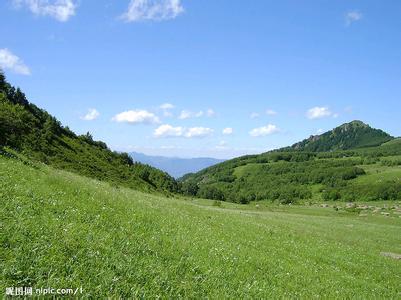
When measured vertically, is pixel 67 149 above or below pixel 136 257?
above

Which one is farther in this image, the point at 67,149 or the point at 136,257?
the point at 67,149

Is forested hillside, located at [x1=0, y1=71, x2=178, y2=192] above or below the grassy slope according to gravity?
above

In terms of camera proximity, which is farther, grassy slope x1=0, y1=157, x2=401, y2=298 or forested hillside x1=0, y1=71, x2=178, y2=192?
forested hillside x1=0, y1=71, x2=178, y2=192

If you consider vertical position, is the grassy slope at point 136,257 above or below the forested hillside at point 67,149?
below

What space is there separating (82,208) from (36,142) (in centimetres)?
8199

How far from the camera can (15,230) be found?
9031 mm

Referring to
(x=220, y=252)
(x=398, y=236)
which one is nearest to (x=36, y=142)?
(x=398, y=236)

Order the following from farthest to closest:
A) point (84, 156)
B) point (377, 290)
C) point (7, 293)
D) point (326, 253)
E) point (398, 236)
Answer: point (84, 156), point (398, 236), point (326, 253), point (377, 290), point (7, 293)

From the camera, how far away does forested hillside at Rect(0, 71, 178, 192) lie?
86938mm

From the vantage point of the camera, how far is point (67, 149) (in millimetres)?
107688

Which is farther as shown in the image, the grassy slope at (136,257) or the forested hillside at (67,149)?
the forested hillside at (67,149)

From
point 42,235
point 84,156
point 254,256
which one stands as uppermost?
point 84,156

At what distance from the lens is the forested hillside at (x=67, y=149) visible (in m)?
86.9

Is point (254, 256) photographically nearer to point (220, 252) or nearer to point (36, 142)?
point (220, 252)
